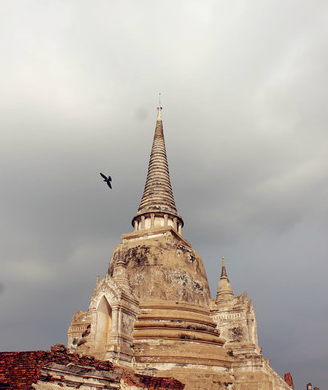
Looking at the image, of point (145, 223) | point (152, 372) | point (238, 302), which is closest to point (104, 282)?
point (152, 372)

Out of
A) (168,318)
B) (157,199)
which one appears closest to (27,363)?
(168,318)

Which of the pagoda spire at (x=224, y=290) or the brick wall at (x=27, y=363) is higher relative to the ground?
the pagoda spire at (x=224, y=290)

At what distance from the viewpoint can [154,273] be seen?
27.9 metres

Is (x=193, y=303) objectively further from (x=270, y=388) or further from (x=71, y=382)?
(x=71, y=382)

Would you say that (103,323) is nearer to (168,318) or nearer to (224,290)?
(168,318)

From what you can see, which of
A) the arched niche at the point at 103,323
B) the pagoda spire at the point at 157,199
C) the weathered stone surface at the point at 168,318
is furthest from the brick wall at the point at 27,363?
the pagoda spire at the point at 157,199

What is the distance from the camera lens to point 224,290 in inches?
1287

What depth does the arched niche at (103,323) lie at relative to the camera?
23359 mm

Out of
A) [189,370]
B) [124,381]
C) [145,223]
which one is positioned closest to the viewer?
[124,381]

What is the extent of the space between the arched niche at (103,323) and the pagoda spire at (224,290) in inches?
420

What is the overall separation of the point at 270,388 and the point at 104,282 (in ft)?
42.4

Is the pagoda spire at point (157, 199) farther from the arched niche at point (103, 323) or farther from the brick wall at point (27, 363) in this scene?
the brick wall at point (27, 363)

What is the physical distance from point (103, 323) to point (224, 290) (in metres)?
12.3

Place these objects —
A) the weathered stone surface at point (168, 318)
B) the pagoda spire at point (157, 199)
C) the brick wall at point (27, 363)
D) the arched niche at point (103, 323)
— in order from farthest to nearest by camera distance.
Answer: the pagoda spire at point (157, 199) < the arched niche at point (103, 323) < the weathered stone surface at point (168, 318) < the brick wall at point (27, 363)
